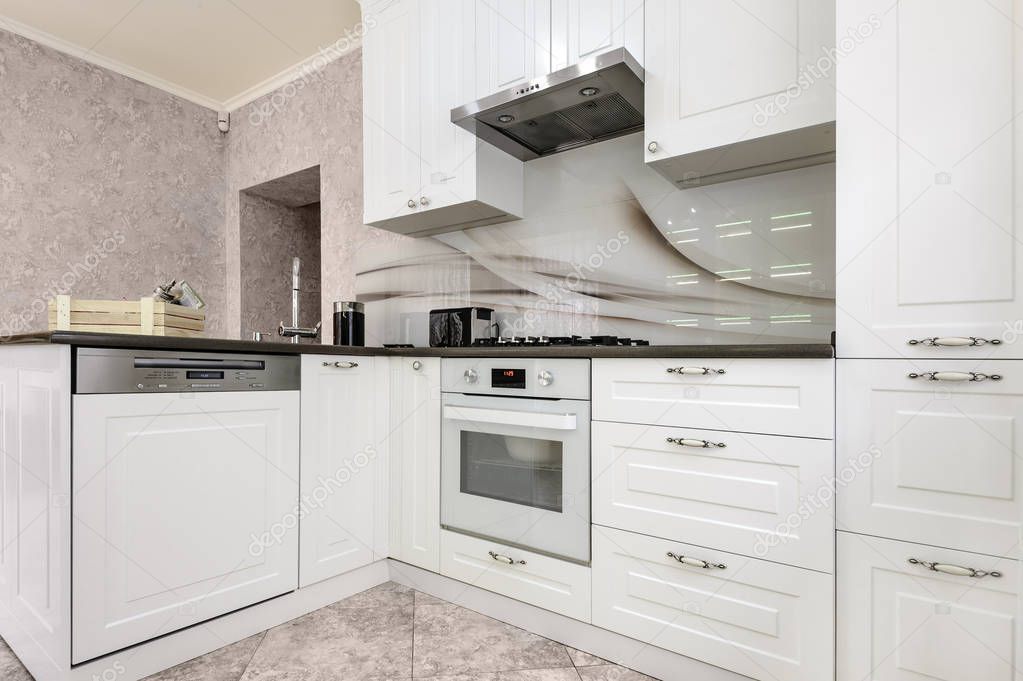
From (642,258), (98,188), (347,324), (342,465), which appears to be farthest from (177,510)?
(98,188)

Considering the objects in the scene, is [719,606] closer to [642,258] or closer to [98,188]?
[642,258]

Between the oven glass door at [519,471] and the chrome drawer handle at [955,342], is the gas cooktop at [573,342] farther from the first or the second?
the chrome drawer handle at [955,342]

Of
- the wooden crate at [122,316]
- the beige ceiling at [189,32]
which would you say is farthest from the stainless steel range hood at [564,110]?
the beige ceiling at [189,32]

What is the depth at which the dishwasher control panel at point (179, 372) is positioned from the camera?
142 cm

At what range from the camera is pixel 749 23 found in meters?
1.63

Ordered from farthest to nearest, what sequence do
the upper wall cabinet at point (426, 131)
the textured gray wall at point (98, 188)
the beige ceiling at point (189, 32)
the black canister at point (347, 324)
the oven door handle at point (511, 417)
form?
the textured gray wall at point (98, 188)
the beige ceiling at point (189, 32)
the black canister at point (347, 324)
the upper wall cabinet at point (426, 131)
the oven door handle at point (511, 417)

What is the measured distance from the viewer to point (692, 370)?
4.84ft

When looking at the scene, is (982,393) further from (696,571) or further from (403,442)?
(403,442)

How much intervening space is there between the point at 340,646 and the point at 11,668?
87cm

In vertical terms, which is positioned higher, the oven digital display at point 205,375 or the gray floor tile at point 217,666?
the oven digital display at point 205,375

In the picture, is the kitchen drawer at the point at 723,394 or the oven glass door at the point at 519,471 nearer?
the kitchen drawer at the point at 723,394

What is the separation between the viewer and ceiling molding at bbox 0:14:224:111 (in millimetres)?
3006

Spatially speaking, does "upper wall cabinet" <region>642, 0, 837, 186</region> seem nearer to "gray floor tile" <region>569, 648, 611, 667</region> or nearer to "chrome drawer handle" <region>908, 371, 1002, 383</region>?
"chrome drawer handle" <region>908, 371, 1002, 383</region>

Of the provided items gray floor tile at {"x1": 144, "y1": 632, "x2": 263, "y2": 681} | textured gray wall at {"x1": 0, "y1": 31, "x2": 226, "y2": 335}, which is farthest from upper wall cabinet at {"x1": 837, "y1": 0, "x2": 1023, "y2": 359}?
textured gray wall at {"x1": 0, "y1": 31, "x2": 226, "y2": 335}
